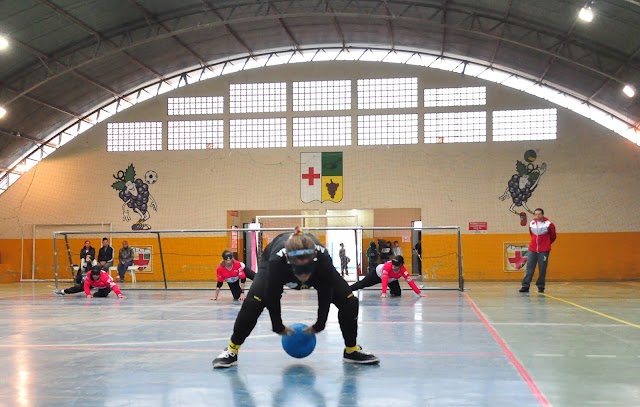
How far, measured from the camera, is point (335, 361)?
7.75 meters

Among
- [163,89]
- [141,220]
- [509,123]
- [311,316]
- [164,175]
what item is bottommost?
[311,316]

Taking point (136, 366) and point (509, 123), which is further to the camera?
point (509, 123)

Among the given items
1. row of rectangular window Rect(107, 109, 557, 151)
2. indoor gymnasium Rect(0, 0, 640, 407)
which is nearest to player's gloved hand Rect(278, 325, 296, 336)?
indoor gymnasium Rect(0, 0, 640, 407)

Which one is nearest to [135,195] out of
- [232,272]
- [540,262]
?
[232,272]

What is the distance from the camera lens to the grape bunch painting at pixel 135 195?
33.2 m

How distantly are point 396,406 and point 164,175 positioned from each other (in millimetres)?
29291

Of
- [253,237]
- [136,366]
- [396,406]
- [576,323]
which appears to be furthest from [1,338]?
[253,237]

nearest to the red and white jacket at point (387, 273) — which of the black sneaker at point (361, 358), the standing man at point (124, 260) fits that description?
the black sneaker at point (361, 358)

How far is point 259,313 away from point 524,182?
2585 cm

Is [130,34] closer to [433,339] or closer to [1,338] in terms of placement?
[1,338]

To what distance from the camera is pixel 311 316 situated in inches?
536

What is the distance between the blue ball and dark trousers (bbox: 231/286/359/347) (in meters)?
0.43

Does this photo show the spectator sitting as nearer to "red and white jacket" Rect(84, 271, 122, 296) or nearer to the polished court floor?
"red and white jacket" Rect(84, 271, 122, 296)

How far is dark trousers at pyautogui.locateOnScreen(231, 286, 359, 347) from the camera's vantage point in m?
7.31
